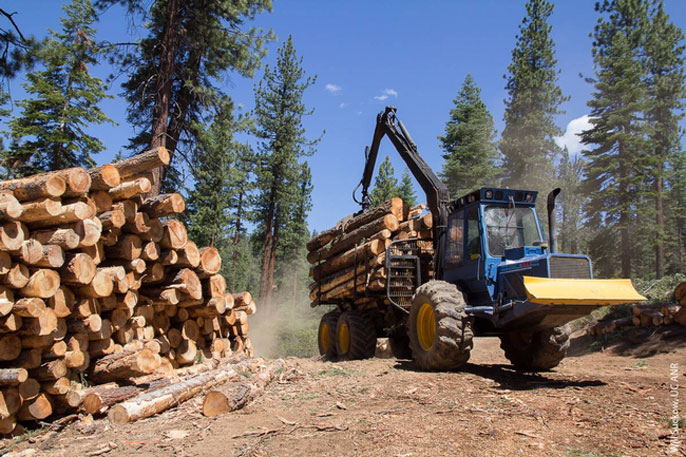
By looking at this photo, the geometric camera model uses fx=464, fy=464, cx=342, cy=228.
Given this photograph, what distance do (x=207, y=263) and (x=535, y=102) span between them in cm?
2423

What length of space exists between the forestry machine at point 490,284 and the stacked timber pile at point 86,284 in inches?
163

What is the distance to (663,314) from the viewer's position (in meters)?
12.5

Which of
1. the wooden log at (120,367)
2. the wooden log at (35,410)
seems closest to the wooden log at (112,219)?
the wooden log at (120,367)

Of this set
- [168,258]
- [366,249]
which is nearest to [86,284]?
[168,258]

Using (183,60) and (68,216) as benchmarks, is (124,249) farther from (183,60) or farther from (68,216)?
(183,60)

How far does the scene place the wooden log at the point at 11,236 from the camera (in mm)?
5465

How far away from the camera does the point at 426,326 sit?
7.73 m

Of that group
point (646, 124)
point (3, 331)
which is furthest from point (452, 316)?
point (646, 124)

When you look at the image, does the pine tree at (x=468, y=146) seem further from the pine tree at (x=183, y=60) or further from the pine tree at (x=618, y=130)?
the pine tree at (x=183, y=60)

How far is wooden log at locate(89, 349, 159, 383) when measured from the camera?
665 centimetres

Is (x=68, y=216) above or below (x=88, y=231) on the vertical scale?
above

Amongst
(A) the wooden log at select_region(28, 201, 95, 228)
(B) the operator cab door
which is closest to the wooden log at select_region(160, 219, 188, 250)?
(A) the wooden log at select_region(28, 201, 95, 228)

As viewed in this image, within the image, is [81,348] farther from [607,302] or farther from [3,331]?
[607,302]

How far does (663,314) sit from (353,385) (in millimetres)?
10399
